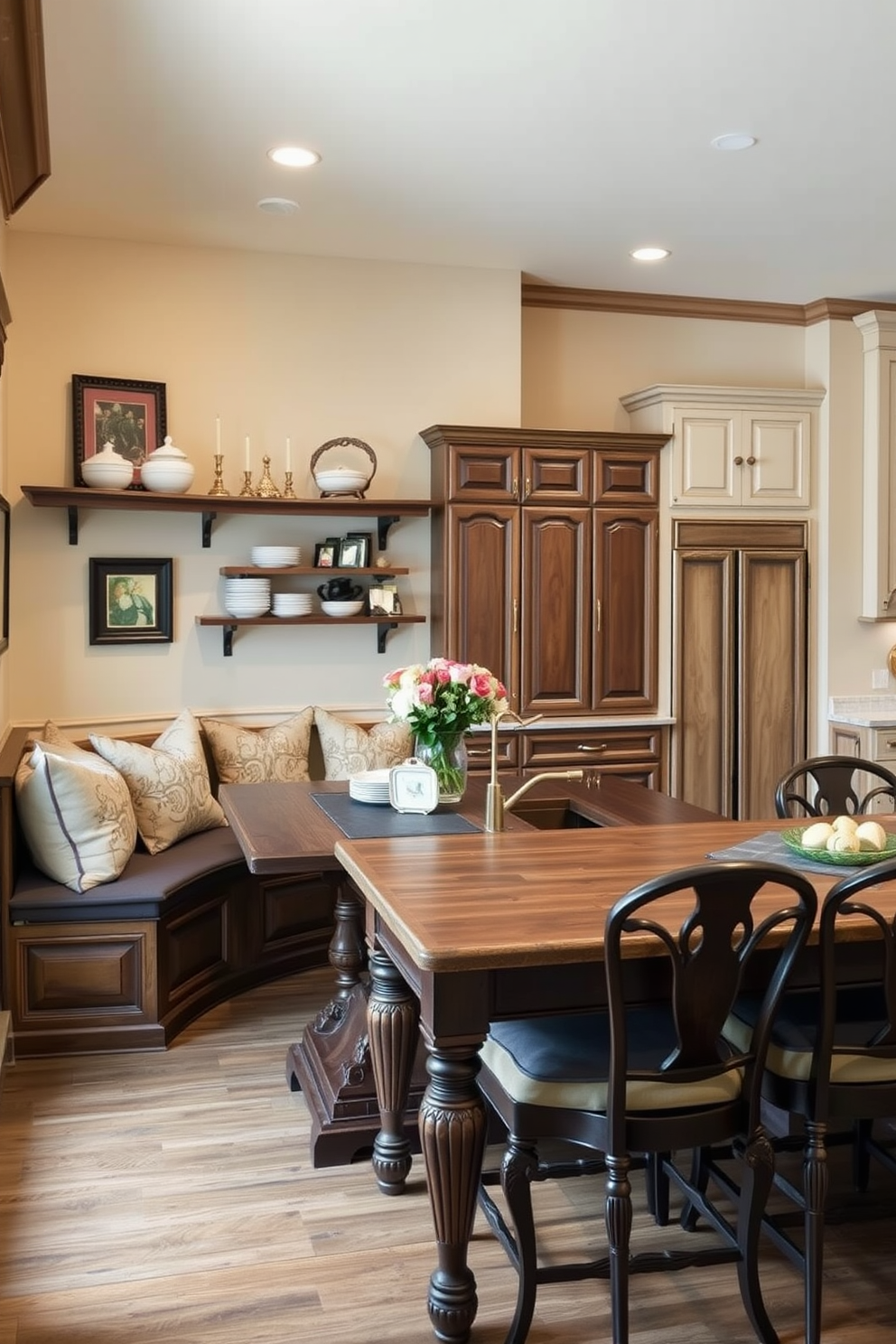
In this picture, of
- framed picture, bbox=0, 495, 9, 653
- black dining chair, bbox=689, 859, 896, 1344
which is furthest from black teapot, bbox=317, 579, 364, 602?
black dining chair, bbox=689, 859, 896, 1344

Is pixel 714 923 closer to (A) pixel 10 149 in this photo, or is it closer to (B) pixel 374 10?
(B) pixel 374 10

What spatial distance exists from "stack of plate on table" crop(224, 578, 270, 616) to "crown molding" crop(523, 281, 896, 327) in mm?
1904

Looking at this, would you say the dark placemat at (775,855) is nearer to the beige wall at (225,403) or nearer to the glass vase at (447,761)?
the glass vase at (447,761)

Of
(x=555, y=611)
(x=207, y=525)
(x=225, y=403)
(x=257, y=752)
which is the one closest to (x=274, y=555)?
(x=207, y=525)

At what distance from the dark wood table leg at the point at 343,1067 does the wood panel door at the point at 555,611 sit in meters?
2.00

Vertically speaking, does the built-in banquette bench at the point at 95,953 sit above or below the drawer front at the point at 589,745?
below

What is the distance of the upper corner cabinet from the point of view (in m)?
5.45

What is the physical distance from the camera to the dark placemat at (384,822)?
315cm

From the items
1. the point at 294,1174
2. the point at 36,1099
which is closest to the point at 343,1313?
the point at 294,1174

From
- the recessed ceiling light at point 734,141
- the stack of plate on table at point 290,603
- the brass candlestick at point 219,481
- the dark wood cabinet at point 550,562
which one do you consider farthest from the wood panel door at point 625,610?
the recessed ceiling light at point 734,141

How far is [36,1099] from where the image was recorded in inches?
134

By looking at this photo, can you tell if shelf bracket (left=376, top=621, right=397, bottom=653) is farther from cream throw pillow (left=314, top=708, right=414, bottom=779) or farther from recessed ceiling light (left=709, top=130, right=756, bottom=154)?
recessed ceiling light (left=709, top=130, right=756, bottom=154)

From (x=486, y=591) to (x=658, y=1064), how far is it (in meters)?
3.21

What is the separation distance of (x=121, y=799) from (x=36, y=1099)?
3.18 feet
